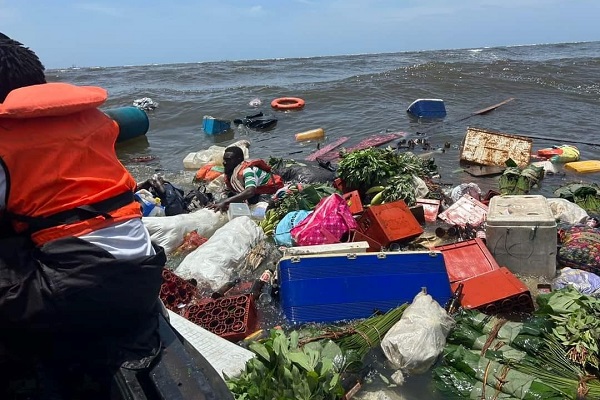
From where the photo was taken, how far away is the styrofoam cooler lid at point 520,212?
449 cm

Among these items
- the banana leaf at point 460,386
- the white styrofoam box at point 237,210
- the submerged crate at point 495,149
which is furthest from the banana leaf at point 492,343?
the submerged crate at point 495,149

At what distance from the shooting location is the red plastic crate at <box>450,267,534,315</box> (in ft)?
13.1

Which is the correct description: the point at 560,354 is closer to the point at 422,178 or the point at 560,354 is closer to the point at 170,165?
the point at 422,178

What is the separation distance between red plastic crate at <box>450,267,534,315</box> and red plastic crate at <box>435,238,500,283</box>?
226mm

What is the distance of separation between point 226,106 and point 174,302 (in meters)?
14.6

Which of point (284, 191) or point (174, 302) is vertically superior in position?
point (284, 191)

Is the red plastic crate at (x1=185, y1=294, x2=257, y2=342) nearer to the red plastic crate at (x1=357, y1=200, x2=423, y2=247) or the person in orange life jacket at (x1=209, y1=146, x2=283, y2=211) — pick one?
the red plastic crate at (x1=357, y1=200, x2=423, y2=247)

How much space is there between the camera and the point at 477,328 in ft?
11.8

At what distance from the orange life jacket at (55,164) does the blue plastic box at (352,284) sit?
2262 mm

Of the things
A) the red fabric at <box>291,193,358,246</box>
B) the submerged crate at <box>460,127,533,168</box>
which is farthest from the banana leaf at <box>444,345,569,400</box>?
the submerged crate at <box>460,127,533,168</box>

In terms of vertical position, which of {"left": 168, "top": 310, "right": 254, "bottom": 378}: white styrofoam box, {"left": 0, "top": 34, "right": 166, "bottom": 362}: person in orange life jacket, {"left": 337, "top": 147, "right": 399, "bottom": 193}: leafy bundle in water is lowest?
{"left": 168, "top": 310, "right": 254, "bottom": 378}: white styrofoam box

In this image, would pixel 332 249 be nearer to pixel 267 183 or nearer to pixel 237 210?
pixel 237 210

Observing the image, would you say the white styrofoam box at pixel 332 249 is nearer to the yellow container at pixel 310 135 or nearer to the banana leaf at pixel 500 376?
the banana leaf at pixel 500 376

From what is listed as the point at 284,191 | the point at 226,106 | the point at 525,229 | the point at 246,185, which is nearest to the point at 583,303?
the point at 525,229
